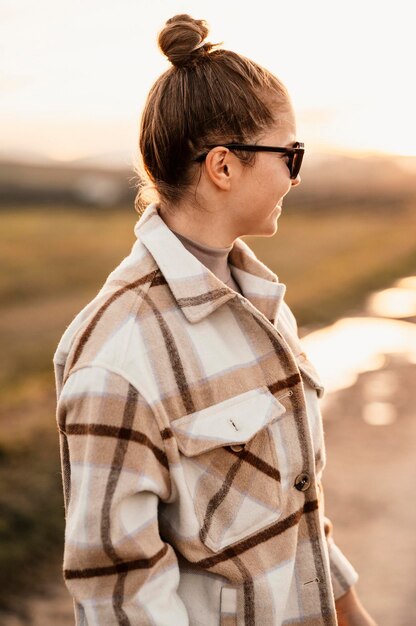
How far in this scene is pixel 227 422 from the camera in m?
1.59

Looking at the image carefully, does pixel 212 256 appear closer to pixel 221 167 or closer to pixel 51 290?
pixel 221 167

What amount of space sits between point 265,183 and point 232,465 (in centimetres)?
58

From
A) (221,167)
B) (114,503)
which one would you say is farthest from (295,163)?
(114,503)

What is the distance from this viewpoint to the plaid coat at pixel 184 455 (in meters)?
1.47

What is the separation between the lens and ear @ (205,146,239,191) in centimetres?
166

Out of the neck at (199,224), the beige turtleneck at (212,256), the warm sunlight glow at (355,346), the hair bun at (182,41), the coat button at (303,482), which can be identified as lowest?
the warm sunlight glow at (355,346)

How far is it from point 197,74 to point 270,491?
851mm

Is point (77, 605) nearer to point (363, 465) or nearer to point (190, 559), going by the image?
point (190, 559)

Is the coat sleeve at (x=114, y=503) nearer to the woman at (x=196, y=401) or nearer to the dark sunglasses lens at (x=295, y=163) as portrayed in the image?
the woman at (x=196, y=401)

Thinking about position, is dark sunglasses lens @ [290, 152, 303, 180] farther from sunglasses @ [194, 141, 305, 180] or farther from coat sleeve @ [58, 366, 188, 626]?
coat sleeve @ [58, 366, 188, 626]

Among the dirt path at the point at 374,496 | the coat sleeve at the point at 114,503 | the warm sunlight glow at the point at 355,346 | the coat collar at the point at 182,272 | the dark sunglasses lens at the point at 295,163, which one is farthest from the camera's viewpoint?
the warm sunlight glow at the point at 355,346

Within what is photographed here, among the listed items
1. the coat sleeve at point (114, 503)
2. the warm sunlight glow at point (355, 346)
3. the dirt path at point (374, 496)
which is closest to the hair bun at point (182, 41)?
the coat sleeve at point (114, 503)

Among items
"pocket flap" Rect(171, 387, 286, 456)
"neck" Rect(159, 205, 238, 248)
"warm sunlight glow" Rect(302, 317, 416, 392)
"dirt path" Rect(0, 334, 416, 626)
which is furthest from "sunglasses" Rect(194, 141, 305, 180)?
"warm sunlight glow" Rect(302, 317, 416, 392)

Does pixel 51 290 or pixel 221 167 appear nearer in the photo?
pixel 221 167
